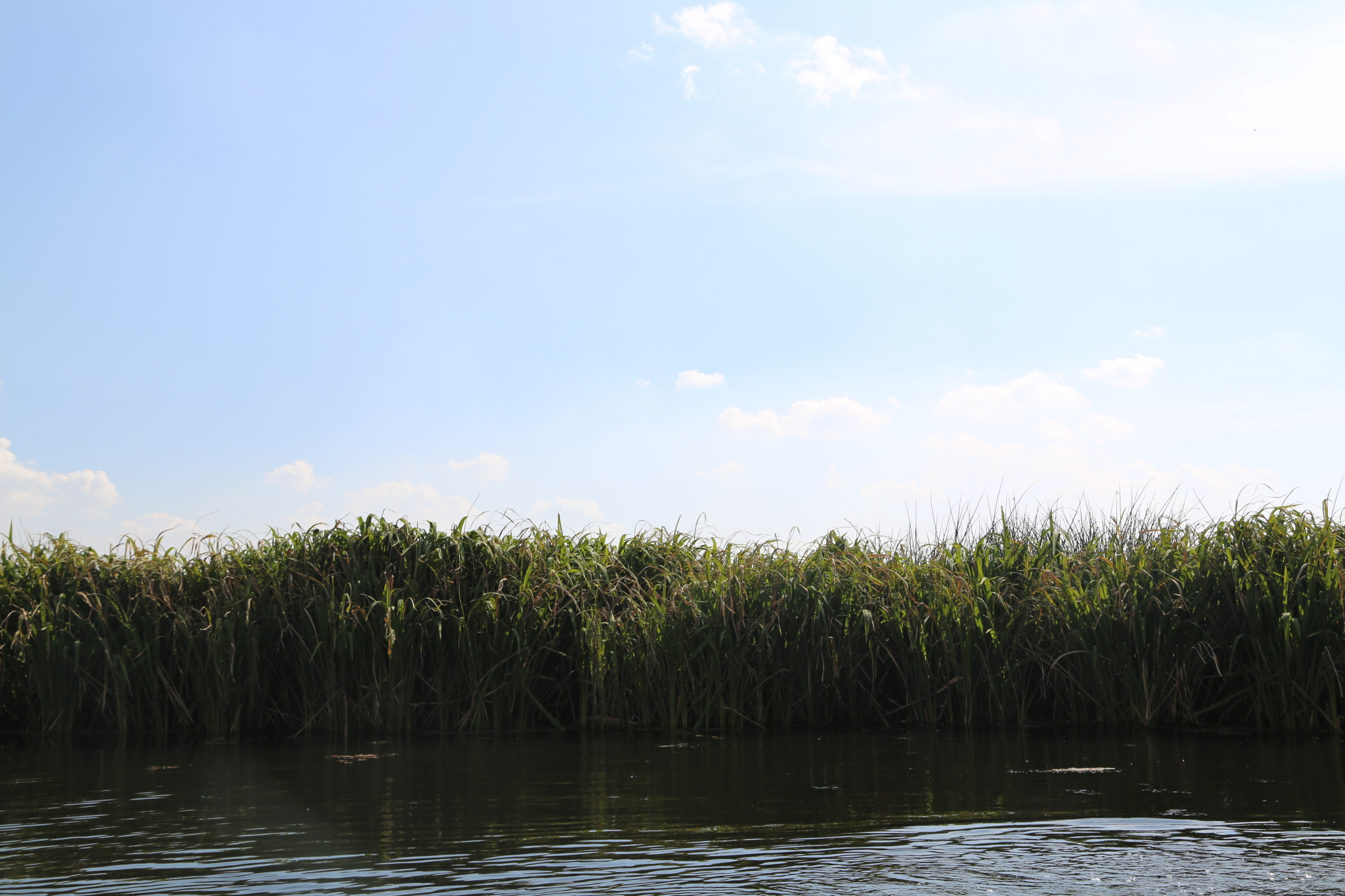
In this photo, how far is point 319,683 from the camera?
27.9 ft

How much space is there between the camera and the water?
3.38 m

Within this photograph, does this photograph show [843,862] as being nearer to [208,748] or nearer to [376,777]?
[376,777]

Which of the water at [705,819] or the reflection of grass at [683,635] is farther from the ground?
the reflection of grass at [683,635]

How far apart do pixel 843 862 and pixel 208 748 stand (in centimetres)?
600

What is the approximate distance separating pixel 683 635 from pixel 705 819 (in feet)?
12.6

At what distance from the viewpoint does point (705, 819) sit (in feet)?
14.4

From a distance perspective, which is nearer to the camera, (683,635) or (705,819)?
(705,819)

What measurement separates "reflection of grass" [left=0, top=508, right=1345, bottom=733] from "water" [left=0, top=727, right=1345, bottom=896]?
714 mm

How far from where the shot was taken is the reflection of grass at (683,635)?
7.51 meters

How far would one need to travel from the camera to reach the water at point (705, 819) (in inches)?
133

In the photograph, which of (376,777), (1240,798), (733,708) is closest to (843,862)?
(1240,798)

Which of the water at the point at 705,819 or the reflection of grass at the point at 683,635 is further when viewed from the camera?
the reflection of grass at the point at 683,635

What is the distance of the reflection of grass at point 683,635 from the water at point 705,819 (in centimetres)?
71

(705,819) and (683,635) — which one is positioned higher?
(683,635)
